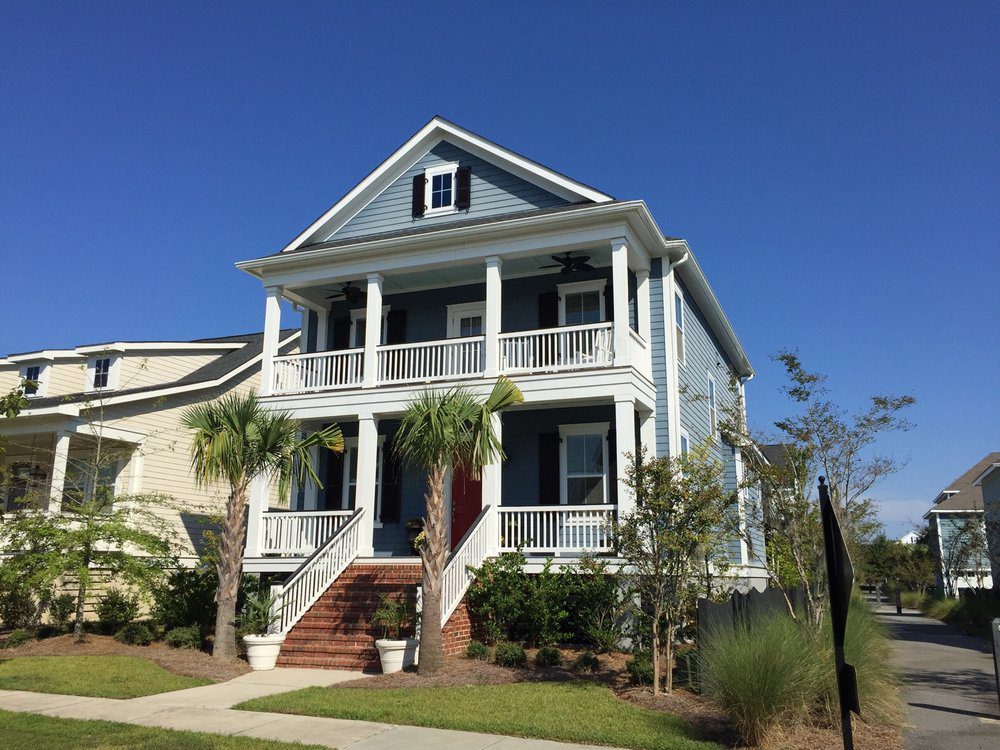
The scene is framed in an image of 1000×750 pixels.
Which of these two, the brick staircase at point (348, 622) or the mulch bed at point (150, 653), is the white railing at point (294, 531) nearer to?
the brick staircase at point (348, 622)

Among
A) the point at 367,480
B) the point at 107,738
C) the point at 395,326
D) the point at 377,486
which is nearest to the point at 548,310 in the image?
the point at 395,326

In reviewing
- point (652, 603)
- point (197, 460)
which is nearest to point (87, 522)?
point (197, 460)

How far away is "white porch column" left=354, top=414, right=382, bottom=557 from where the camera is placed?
611 inches

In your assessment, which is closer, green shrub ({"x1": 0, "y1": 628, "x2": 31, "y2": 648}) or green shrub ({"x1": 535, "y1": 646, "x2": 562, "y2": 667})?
green shrub ({"x1": 535, "y1": 646, "x2": 562, "y2": 667})

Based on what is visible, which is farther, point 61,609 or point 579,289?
point 579,289

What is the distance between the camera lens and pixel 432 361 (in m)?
16.7

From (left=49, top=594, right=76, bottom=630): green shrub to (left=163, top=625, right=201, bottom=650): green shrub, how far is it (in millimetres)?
3413

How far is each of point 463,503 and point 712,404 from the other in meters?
7.98

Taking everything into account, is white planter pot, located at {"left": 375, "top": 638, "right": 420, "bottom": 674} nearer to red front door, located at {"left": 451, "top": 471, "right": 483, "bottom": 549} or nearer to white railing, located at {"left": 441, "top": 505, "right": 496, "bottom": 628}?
white railing, located at {"left": 441, "top": 505, "right": 496, "bottom": 628}

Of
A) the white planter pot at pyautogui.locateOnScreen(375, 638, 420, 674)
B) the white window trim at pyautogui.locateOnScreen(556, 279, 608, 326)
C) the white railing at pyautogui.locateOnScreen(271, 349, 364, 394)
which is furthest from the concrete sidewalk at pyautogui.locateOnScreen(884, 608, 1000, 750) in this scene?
the white railing at pyautogui.locateOnScreen(271, 349, 364, 394)

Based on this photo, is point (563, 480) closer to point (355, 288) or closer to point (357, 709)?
point (355, 288)

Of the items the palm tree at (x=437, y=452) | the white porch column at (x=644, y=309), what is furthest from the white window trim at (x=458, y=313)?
the palm tree at (x=437, y=452)

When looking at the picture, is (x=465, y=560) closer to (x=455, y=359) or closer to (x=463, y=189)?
(x=455, y=359)

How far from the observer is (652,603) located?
34.4 ft
